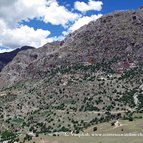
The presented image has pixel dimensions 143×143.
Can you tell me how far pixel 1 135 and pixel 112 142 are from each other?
7632 centimetres

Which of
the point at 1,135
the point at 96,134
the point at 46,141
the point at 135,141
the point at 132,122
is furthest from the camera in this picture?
the point at 1,135

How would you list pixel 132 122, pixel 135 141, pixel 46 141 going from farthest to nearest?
pixel 132 122 → pixel 46 141 → pixel 135 141

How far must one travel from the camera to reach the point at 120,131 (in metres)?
156

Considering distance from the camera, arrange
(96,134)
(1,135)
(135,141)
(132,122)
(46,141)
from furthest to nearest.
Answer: (1,135)
(132,122)
(96,134)
(46,141)
(135,141)

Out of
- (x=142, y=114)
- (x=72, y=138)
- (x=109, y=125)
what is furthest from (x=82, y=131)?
(x=142, y=114)

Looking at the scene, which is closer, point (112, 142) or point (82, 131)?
point (112, 142)

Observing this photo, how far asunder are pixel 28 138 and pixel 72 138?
56.6 ft

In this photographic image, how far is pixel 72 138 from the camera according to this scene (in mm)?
152000

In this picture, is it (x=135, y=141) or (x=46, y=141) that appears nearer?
(x=135, y=141)

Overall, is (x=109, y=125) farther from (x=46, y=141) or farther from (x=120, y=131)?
(x=46, y=141)

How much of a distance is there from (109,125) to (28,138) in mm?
35552

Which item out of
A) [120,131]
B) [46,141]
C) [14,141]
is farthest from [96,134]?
[14,141]

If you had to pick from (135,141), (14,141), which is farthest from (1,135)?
(135,141)

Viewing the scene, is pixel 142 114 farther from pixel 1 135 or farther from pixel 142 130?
pixel 1 135
